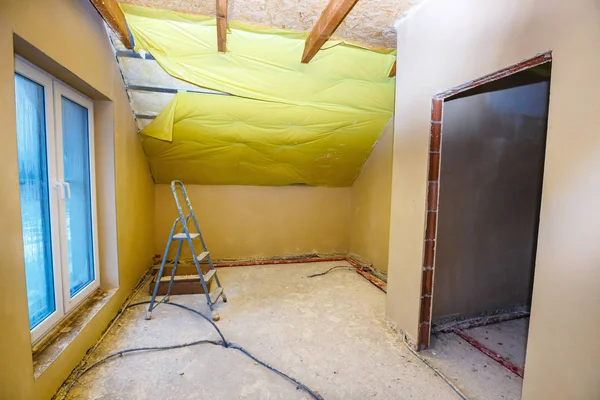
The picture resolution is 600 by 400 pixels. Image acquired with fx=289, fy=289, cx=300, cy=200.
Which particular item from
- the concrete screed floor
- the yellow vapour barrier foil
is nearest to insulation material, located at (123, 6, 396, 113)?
the yellow vapour barrier foil

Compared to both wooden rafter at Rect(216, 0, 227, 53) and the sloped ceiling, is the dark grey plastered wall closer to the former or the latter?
the sloped ceiling

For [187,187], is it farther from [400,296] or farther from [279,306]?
[400,296]

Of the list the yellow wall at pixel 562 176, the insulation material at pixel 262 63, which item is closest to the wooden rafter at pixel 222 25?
the insulation material at pixel 262 63

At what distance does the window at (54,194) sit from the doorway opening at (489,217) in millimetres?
2363

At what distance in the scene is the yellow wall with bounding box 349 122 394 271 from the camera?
356cm

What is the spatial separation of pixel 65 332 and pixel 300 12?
101 inches

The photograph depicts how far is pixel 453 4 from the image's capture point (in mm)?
1683

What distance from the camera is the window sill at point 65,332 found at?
1.47 metres

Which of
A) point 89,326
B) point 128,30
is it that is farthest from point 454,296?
point 128,30

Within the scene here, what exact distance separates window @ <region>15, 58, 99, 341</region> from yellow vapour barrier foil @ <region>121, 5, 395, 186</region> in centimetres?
82

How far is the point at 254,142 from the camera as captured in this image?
3408mm

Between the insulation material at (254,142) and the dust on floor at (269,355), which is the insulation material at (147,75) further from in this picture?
the dust on floor at (269,355)

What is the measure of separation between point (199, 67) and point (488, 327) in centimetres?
328

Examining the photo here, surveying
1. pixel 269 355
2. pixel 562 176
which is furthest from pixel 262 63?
pixel 269 355
